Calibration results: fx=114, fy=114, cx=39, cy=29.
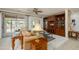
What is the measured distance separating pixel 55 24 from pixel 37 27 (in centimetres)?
33

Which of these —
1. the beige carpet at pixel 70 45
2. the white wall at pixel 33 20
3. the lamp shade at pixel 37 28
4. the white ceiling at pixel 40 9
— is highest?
the white ceiling at pixel 40 9

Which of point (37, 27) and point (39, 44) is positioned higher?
point (37, 27)

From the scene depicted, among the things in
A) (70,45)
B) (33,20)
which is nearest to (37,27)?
(33,20)

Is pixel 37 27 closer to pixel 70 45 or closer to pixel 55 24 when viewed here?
pixel 55 24

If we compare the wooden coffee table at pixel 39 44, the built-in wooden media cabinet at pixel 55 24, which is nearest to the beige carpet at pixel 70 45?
the built-in wooden media cabinet at pixel 55 24

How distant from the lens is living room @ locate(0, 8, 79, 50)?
198 cm

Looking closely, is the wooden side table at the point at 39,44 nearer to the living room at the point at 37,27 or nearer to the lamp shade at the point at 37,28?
the living room at the point at 37,27

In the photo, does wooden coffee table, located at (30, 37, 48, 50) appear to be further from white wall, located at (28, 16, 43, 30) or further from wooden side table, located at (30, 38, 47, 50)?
white wall, located at (28, 16, 43, 30)

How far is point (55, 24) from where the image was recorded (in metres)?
2.03

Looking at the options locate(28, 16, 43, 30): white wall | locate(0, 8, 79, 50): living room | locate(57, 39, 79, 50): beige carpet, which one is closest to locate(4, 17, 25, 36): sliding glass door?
locate(0, 8, 79, 50): living room

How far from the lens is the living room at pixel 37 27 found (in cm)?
198
